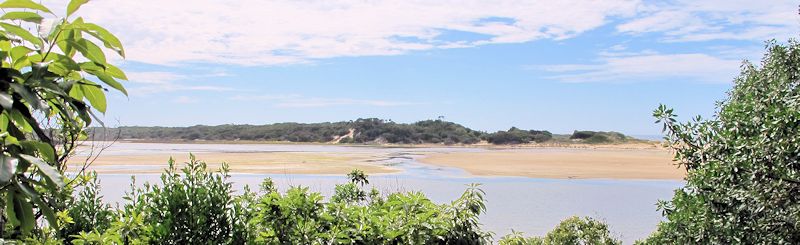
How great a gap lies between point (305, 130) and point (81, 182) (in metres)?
80.8

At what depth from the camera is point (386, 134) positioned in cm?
7919

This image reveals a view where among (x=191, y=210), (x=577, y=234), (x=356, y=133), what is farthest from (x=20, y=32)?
(x=356, y=133)

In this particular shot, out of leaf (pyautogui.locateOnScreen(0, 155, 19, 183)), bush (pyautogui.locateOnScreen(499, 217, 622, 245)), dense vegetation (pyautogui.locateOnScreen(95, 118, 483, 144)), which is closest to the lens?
leaf (pyautogui.locateOnScreen(0, 155, 19, 183))

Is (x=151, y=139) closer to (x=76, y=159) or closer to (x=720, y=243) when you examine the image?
(x=76, y=159)

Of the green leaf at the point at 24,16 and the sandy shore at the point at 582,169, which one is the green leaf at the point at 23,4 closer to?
the green leaf at the point at 24,16

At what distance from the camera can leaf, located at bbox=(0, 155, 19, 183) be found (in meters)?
0.93

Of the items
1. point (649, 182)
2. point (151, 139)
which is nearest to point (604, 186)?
point (649, 182)

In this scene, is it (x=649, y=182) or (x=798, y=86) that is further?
(x=649, y=182)

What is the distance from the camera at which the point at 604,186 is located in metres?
26.0

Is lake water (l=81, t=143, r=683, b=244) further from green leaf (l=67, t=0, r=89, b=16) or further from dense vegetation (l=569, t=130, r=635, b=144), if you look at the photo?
dense vegetation (l=569, t=130, r=635, b=144)

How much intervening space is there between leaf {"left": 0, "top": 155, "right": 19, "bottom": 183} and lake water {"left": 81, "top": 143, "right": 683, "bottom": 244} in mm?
10530

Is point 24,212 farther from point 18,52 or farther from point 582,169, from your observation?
point 582,169

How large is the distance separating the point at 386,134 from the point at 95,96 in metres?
77.9

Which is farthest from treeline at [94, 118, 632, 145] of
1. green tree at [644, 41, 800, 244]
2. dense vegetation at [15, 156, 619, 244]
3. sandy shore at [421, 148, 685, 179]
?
dense vegetation at [15, 156, 619, 244]
